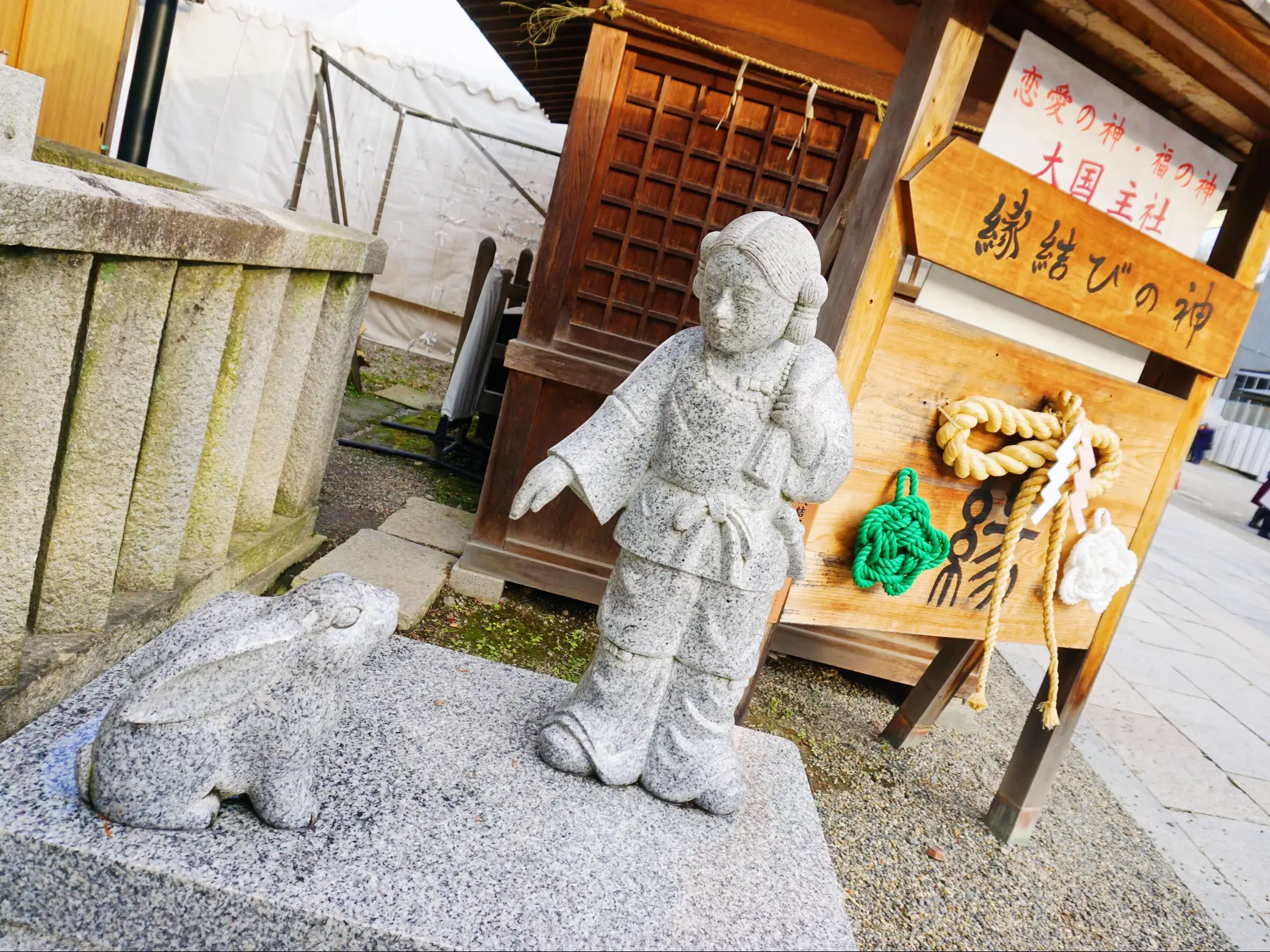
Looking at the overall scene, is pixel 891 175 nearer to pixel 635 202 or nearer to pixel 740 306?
pixel 740 306

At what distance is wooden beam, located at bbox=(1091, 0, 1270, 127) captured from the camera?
2297mm

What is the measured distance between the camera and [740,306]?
198 cm

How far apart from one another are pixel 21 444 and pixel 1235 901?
476 centimetres

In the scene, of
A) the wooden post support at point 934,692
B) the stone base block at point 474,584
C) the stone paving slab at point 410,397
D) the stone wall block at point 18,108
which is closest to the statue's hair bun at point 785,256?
the stone wall block at point 18,108

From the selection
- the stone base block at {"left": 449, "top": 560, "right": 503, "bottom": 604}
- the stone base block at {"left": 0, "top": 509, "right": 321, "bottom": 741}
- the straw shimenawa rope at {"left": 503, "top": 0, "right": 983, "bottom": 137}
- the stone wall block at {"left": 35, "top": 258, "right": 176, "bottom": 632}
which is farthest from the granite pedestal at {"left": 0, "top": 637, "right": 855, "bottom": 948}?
the straw shimenawa rope at {"left": 503, "top": 0, "right": 983, "bottom": 137}

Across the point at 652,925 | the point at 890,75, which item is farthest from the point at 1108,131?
the point at 652,925

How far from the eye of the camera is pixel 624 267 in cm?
418

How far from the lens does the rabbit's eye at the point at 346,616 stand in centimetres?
172

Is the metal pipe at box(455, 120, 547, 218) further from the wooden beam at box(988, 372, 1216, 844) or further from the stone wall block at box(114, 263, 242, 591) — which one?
the wooden beam at box(988, 372, 1216, 844)

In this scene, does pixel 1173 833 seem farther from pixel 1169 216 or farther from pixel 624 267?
pixel 624 267

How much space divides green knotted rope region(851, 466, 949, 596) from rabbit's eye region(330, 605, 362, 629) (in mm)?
1491

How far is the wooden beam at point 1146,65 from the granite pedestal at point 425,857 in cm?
235

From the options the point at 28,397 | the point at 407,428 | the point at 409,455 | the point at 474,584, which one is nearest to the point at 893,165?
the point at 28,397

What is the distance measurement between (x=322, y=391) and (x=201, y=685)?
2426mm
